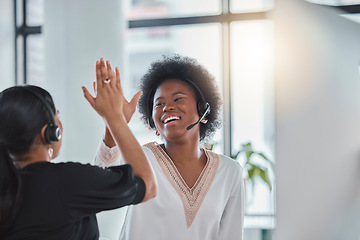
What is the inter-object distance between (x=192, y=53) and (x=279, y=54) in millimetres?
850

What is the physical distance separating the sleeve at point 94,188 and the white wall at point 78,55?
256cm

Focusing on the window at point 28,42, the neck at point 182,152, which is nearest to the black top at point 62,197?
the neck at point 182,152

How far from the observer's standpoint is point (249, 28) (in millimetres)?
3695

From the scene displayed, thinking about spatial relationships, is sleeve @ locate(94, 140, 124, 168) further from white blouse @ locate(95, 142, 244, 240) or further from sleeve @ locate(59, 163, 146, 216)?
sleeve @ locate(59, 163, 146, 216)

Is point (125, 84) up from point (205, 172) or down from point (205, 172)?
up

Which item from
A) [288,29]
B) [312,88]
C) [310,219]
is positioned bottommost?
[310,219]

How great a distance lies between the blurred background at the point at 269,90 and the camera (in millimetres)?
3393

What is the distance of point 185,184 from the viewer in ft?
5.19

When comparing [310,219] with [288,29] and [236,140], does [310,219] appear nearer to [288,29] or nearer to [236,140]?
[236,140]

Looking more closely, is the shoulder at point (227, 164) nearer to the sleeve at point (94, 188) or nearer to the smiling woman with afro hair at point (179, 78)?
the smiling woman with afro hair at point (179, 78)

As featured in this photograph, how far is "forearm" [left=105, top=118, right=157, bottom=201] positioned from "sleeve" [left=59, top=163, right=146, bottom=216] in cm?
5

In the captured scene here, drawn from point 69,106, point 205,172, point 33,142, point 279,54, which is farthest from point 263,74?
point 33,142

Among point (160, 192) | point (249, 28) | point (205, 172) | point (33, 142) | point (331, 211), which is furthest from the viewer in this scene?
point (249, 28)

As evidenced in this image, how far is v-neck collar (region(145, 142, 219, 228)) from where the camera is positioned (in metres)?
1.52
